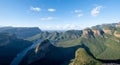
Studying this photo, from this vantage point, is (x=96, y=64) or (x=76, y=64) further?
(x=76, y=64)

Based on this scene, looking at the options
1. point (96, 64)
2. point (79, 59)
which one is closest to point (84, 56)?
point (79, 59)

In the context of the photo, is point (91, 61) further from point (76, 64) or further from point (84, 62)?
point (76, 64)

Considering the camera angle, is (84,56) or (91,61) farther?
(84,56)

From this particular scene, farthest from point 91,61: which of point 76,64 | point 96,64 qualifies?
point 76,64

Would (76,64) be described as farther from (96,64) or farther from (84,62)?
(96,64)

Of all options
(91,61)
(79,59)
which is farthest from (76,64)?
(91,61)

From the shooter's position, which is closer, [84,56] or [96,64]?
[96,64]
